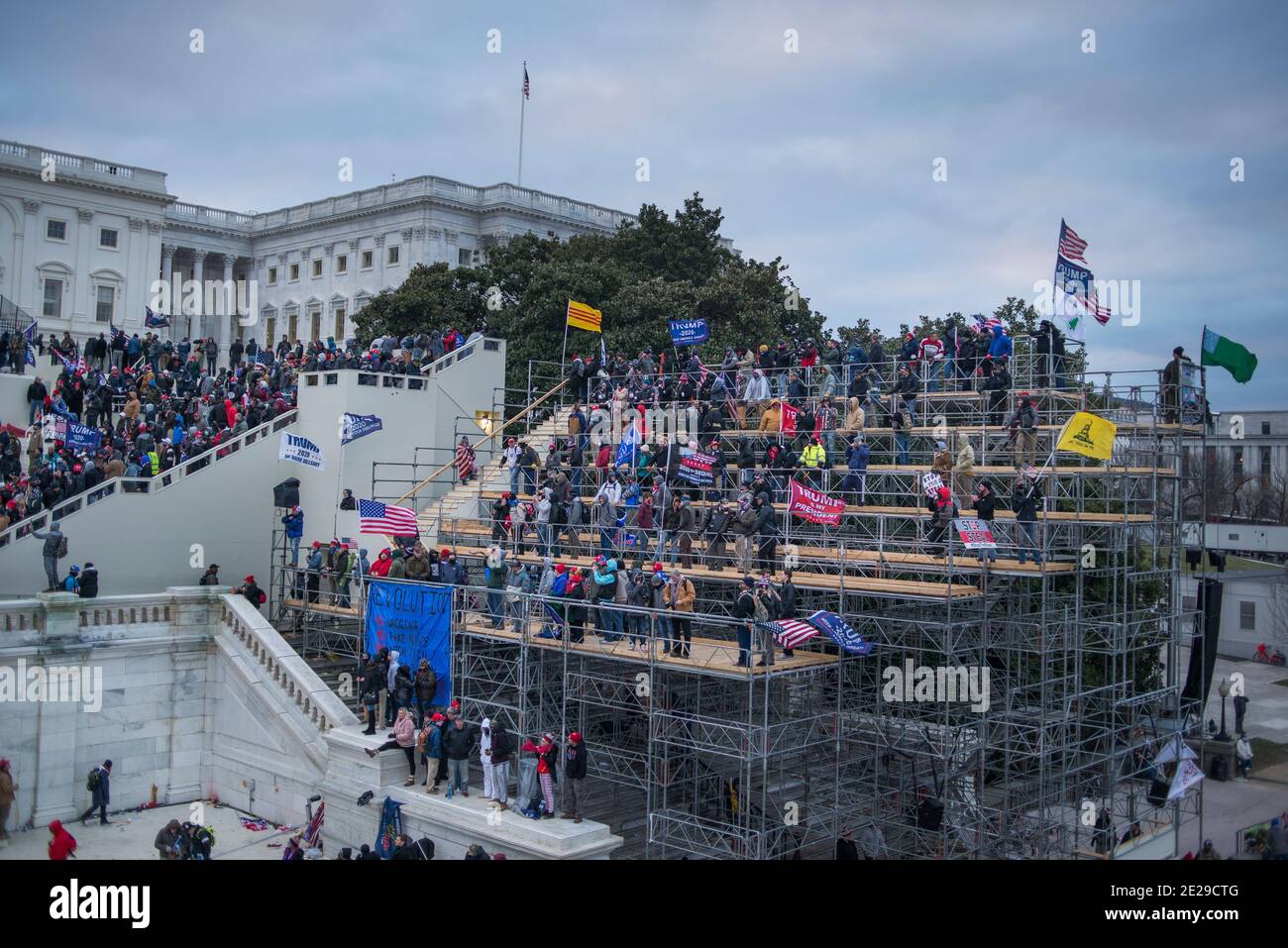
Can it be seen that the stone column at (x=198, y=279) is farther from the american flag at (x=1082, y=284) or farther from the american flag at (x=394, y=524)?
the american flag at (x=1082, y=284)

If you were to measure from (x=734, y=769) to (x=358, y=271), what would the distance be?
64.4 m

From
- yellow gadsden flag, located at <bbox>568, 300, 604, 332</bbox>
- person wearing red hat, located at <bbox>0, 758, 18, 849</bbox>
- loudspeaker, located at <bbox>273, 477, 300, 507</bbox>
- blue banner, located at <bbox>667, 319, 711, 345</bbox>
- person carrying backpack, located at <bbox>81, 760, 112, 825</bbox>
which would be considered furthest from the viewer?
yellow gadsden flag, located at <bbox>568, 300, 604, 332</bbox>

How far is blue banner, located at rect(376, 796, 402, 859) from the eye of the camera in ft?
74.6

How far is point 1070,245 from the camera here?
2611cm

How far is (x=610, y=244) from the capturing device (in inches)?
2351

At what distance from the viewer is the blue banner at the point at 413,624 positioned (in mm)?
25875

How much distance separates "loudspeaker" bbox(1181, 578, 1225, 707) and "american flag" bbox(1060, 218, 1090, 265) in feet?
24.2

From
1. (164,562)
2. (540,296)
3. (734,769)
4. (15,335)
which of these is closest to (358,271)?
(540,296)

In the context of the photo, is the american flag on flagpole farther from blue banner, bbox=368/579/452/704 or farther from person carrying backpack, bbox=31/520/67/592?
person carrying backpack, bbox=31/520/67/592

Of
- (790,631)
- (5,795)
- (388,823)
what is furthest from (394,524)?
(790,631)

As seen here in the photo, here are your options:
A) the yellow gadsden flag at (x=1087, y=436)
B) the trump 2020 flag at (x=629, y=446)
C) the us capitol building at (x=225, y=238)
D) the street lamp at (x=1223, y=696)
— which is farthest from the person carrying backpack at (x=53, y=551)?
the us capitol building at (x=225, y=238)

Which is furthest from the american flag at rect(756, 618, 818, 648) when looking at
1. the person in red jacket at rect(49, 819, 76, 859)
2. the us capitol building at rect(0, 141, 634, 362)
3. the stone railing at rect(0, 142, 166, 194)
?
the stone railing at rect(0, 142, 166, 194)
